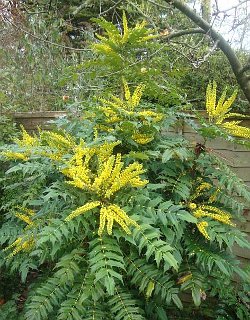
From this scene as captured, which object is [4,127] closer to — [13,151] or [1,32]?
[13,151]

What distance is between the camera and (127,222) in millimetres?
1976

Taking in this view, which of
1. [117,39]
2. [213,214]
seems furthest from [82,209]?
[117,39]

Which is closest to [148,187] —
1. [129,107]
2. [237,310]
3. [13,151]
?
[129,107]

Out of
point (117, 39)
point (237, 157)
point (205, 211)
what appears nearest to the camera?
point (205, 211)

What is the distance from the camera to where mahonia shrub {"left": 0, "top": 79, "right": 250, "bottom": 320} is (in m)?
2.06

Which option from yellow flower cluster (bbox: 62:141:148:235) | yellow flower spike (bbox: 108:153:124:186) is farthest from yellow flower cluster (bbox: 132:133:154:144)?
yellow flower spike (bbox: 108:153:124:186)

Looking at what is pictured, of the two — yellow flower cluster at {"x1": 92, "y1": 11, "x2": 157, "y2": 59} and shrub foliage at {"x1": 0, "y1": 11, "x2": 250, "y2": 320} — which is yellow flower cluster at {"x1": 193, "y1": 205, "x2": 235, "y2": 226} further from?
yellow flower cluster at {"x1": 92, "y1": 11, "x2": 157, "y2": 59}

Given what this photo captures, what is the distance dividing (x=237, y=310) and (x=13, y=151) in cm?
197

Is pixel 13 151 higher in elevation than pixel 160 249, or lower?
higher

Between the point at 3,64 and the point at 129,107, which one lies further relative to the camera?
the point at 3,64

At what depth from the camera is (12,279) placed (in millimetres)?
3656

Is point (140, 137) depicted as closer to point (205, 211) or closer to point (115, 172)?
point (115, 172)

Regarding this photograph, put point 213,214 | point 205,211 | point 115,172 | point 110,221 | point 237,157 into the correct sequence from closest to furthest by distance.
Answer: point 110,221 < point 115,172 < point 213,214 < point 205,211 < point 237,157

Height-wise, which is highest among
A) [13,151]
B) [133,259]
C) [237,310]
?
[13,151]
